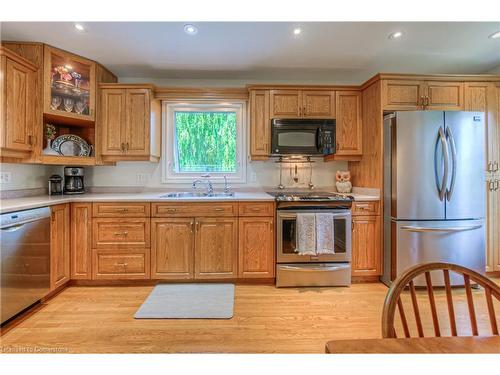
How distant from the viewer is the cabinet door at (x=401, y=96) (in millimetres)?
2762

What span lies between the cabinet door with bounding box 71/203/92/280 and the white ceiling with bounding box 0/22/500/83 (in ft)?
5.51

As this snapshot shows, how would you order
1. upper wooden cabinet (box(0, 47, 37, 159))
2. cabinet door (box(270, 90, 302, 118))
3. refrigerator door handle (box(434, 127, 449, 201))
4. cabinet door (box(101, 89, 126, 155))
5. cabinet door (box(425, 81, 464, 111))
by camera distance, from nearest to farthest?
upper wooden cabinet (box(0, 47, 37, 159)), refrigerator door handle (box(434, 127, 449, 201)), cabinet door (box(425, 81, 464, 111)), cabinet door (box(101, 89, 126, 155)), cabinet door (box(270, 90, 302, 118))

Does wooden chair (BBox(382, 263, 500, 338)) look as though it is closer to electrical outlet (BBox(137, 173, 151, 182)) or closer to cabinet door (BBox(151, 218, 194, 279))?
cabinet door (BBox(151, 218, 194, 279))

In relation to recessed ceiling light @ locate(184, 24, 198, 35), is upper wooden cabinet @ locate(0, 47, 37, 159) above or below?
below

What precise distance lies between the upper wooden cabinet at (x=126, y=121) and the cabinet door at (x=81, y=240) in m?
0.74

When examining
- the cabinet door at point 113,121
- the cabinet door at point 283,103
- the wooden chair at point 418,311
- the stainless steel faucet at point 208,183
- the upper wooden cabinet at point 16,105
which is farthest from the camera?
the stainless steel faucet at point 208,183

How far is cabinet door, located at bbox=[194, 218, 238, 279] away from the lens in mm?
2748

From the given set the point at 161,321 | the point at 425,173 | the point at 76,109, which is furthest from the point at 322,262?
the point at 76,109

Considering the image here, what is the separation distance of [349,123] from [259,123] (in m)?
1.12

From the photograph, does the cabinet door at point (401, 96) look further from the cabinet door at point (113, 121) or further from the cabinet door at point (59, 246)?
the cabinet door at point (59, 246)

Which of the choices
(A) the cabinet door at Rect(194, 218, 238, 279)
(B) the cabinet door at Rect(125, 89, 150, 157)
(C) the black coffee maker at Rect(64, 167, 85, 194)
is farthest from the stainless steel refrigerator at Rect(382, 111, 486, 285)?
(C) the black coffee maker at Rect(64, 167, 85, 194)

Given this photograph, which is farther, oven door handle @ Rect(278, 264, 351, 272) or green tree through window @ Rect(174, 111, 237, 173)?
green tree through window @ Rect(174, 111, 237, 173)

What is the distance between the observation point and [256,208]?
2779 mm

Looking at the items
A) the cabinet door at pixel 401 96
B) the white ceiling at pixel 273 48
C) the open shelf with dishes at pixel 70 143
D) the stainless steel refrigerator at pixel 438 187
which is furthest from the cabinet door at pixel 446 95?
the open shelf with dishes at pixel 70 143
